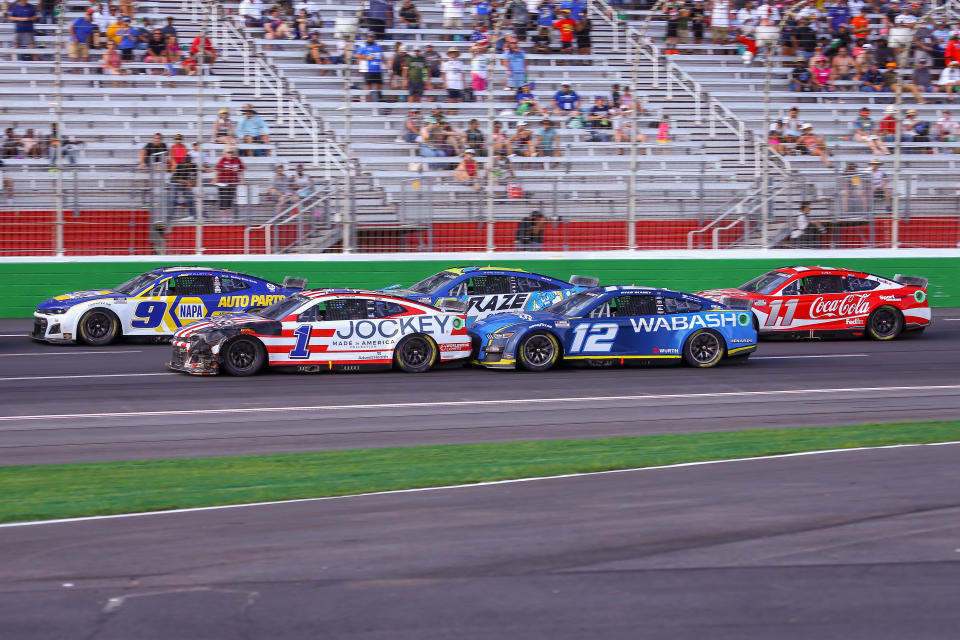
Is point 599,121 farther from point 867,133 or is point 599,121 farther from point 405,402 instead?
point 405,402

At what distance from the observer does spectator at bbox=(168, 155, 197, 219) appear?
22141 mm

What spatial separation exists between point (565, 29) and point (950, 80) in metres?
9.43

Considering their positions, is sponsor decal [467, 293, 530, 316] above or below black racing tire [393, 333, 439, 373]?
above

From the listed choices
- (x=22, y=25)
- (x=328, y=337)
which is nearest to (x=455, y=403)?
(x=328, y=337)

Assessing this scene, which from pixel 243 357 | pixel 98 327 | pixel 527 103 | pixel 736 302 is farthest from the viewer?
pixel 527 103

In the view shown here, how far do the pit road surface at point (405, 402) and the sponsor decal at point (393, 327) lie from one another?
0.54m

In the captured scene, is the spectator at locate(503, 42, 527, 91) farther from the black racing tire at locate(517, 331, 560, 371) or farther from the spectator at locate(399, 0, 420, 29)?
the black racing tire at locate(517, 331, 560, 371)

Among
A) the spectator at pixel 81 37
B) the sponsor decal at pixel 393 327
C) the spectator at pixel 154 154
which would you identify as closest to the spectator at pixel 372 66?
the spectator at pixel 154 154

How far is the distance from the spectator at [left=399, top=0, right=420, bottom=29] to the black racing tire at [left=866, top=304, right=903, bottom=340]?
13.0 meters

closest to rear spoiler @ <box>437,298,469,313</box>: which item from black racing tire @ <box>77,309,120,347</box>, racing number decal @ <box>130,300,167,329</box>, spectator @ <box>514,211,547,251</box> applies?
racing number decal @ <box>130,300,167,329</box>

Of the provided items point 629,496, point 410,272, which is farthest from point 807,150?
point 629,496

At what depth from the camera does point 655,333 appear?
16.4m

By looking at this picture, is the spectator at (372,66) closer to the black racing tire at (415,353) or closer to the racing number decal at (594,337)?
the black racing tire at (415,353)

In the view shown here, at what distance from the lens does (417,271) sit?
2370 cm
